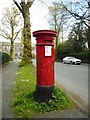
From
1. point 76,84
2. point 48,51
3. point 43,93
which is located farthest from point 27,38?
point 43,93

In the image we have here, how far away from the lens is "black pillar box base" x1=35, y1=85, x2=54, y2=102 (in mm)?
6217

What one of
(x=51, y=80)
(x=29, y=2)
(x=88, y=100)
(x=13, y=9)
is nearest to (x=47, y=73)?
(x=51, y=80)

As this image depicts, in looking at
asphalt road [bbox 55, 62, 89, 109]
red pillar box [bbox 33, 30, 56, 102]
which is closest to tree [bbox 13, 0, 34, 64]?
asphalt road [bbox 55, 62, 89, 109]

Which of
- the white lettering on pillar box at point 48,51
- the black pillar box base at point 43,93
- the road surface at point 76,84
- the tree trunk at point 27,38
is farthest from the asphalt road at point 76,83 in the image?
the tree trunk at point 27,38

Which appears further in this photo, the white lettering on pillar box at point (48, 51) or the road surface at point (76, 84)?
the road surface at point (76, 84)

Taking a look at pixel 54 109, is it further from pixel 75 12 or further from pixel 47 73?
pixel 75 12

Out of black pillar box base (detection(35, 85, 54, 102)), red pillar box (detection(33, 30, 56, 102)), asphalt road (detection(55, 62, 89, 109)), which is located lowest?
asphalt road (detection(55, 62, 89, 109))

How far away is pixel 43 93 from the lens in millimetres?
6246

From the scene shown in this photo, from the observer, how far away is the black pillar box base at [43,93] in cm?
622

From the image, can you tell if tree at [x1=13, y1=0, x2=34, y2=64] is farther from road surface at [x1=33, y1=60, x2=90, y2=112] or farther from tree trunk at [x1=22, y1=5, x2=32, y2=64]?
road surface at [x1=33, y1=60, x2=90, y2=112]

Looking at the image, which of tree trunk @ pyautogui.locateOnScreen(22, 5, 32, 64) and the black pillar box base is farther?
tree trunk @ pyautogui.locateOnScreen(22, 5, 32, 64)

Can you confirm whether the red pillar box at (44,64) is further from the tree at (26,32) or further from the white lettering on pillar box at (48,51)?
the tree at (26,32)

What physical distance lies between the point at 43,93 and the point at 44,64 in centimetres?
77

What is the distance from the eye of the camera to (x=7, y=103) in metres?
6.68
